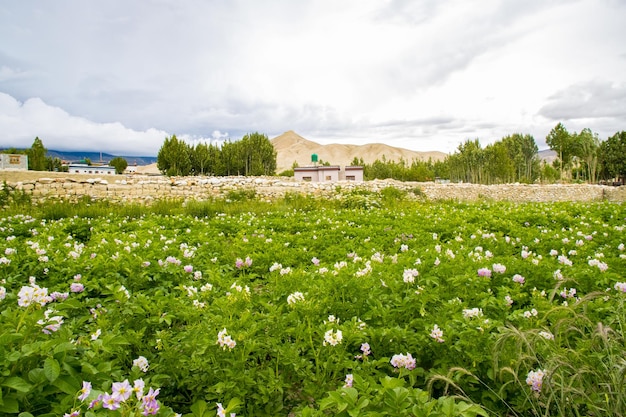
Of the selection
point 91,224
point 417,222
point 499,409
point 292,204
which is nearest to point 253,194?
point 292,204

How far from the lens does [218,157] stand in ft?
163

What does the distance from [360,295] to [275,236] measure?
134 inches

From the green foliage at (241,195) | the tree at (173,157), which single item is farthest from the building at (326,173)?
the green foliage at (241,195)

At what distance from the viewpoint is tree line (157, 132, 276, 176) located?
45.5 meters

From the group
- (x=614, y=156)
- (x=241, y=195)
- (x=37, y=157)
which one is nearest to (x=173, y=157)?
(x=37, y=157)

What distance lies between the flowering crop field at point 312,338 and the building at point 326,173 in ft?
107

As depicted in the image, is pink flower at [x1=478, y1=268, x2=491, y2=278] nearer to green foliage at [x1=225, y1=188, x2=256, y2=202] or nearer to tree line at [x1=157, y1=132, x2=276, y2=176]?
green foliage at [x1=225, y1=188, x2=256, y2=202]

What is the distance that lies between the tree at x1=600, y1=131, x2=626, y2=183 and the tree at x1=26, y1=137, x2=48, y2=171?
8448 cm

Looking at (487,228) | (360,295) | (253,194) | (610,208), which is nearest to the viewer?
(360,295)

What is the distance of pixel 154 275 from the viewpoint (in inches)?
137

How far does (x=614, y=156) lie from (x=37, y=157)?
85.6m

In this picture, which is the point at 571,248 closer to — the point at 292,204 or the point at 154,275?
the point at 154,275

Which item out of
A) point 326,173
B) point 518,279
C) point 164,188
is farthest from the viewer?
point 326,173

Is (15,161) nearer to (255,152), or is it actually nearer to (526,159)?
(255,152)
